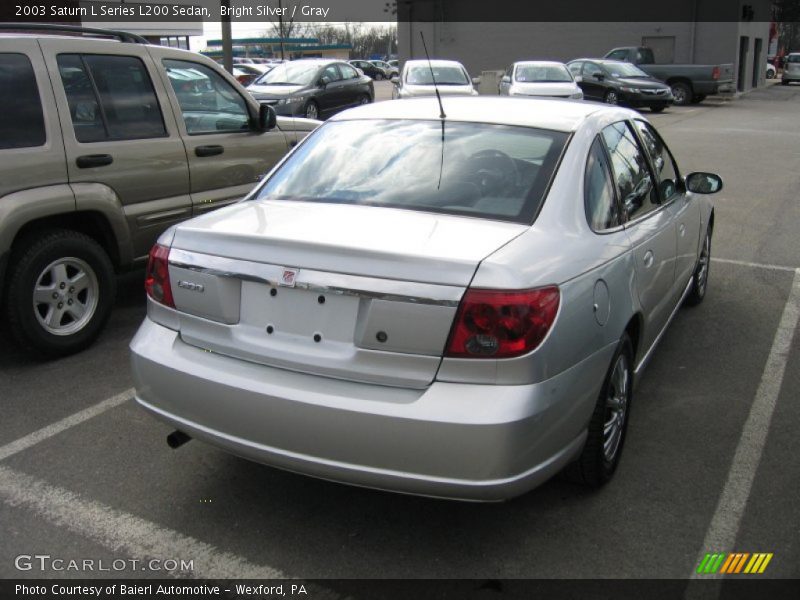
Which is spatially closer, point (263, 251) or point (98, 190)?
point (263, 251)

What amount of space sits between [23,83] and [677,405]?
4.28 metres

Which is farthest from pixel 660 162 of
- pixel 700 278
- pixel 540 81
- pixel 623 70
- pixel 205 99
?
pixel 623 70

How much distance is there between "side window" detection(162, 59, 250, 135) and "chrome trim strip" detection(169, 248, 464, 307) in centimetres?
319

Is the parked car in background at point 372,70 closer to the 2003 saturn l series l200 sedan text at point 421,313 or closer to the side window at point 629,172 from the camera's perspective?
the side window at point 629,172

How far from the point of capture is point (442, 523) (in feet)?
10.8

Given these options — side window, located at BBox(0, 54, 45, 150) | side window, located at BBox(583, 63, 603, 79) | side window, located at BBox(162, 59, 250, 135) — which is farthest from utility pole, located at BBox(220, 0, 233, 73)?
side window, located at BBox(583, 63, 603, 79)

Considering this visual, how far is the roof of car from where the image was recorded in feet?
12.5

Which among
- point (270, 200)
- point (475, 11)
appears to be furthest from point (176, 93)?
point (475, 11)

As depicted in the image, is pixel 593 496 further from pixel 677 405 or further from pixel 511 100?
pixel 511 100

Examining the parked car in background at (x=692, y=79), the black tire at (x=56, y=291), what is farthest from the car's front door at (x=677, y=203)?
→ the parked car in background at (x=692, y=79)

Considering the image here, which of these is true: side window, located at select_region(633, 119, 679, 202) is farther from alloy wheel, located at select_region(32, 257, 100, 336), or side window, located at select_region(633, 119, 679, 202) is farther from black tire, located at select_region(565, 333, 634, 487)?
alloy wheel, located at select_region(32, 257, 100, 336)

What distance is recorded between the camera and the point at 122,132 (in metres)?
5.43

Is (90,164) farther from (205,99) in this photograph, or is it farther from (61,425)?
(61,425)

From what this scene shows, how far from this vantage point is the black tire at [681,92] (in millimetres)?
29000
